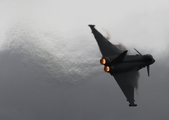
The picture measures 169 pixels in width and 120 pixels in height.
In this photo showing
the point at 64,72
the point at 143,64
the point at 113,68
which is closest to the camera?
the point at 113,68

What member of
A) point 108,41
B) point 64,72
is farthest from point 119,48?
point 64,72

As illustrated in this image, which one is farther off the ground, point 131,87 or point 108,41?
point 108,41

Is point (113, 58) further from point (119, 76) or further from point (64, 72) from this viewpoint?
point (64, 72)

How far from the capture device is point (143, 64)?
204 feet

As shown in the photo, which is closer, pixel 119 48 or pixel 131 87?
pixel 131 87

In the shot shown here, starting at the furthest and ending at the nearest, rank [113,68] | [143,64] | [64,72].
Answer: [64,72] < [143,64] < [113,68]

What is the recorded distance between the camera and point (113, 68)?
5741cm

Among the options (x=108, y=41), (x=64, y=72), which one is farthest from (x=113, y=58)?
(x=64, y=72)

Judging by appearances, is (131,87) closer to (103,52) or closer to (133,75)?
(133,75)

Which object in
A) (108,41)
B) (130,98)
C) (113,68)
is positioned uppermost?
(108,41)

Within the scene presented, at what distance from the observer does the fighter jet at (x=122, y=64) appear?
57188 millimetres

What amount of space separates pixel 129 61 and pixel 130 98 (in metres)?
6.11

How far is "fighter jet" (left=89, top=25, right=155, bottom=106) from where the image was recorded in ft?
188

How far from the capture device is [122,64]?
193 feet
